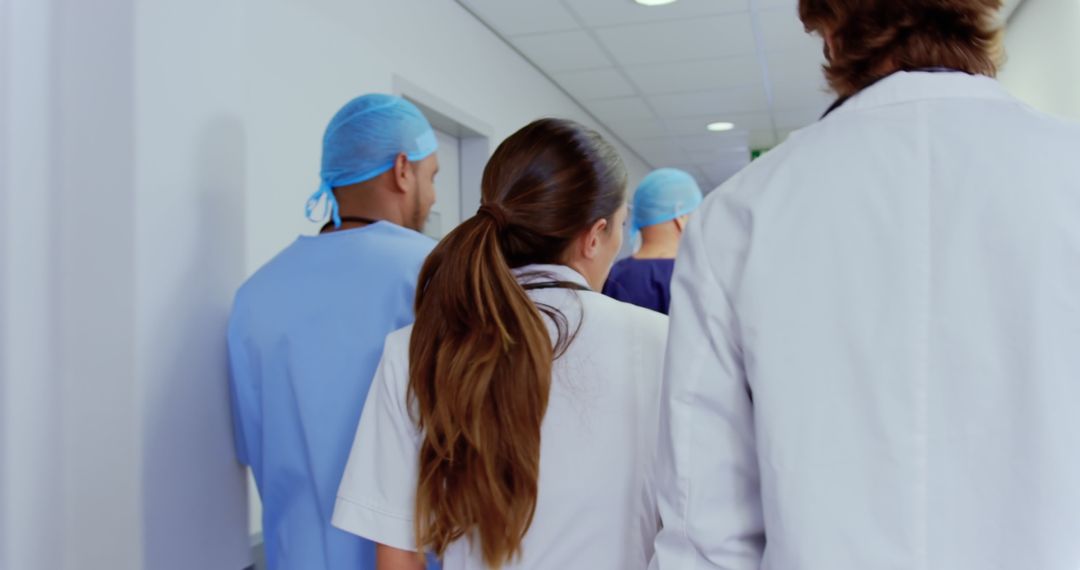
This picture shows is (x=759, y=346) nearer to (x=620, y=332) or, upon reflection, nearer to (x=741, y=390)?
(x=741, y=390)

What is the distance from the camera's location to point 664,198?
8.53ft

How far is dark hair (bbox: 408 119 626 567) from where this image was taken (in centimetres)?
101

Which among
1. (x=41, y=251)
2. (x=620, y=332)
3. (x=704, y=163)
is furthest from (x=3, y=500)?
(x=704, y=163)

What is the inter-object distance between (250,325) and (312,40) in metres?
1.17

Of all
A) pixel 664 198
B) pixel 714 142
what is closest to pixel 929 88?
pixel 664 198

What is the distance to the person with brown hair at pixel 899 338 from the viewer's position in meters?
0.70

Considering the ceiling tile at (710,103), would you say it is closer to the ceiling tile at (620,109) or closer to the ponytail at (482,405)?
the ceiling tile at (620,109)

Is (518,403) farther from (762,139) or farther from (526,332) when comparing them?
(762,139)

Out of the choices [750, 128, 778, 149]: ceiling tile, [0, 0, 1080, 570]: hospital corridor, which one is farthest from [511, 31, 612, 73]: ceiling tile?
[750, 128, 778, 149]: ceiling tile

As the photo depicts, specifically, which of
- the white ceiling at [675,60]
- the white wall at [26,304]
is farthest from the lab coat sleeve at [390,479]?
the white ceiling at [675,60]

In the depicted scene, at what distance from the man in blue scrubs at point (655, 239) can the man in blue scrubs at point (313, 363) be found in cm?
97

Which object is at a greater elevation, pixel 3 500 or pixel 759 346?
pixel 759 346

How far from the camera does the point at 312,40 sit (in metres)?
2.32

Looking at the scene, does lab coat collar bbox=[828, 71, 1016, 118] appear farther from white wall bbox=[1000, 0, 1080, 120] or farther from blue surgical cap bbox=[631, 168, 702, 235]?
white wall bbox=[1000, 0, 1080, 120]
